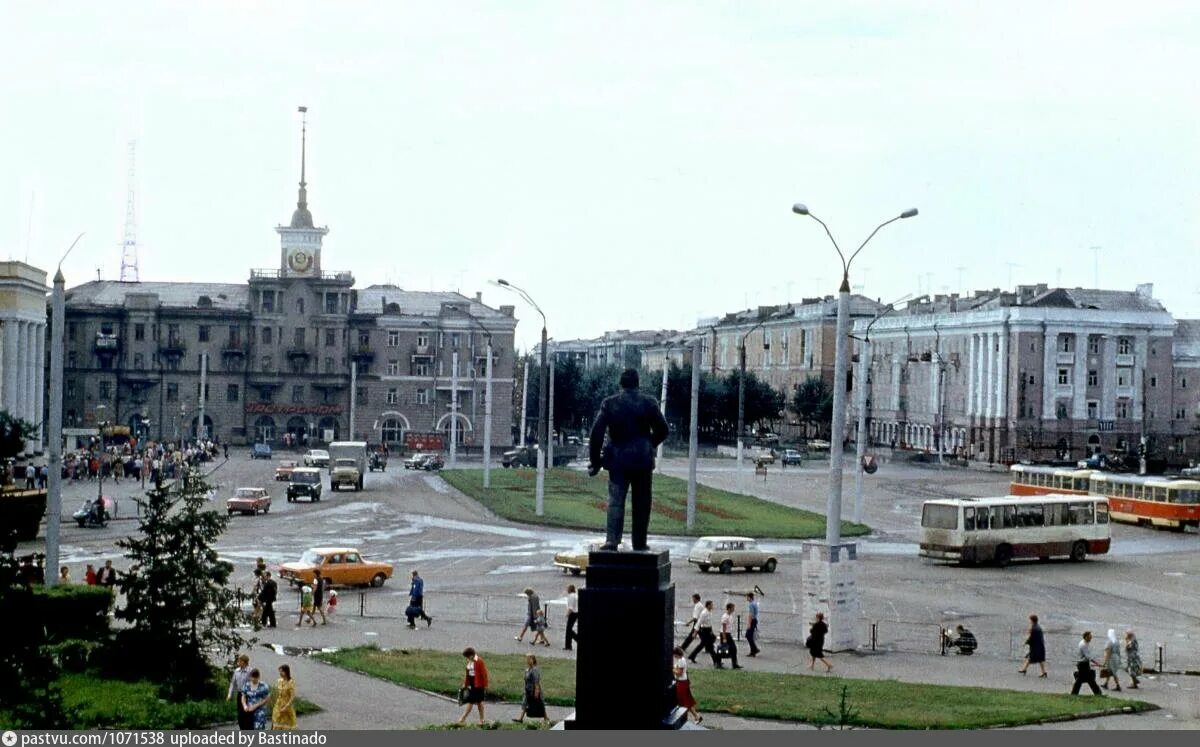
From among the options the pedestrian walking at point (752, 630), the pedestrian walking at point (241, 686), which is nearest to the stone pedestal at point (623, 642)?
the pedestrian walking at point (241, 686)

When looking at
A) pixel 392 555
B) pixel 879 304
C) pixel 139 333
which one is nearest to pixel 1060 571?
pixel 392 555

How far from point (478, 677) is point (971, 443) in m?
87.8

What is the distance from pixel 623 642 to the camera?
54.5ft

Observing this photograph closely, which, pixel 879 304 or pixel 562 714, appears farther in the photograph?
pixel 879 304

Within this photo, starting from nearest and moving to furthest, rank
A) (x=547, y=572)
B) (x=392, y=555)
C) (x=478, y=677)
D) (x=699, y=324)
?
1. (x=478, y=677)
2. (x=547, y=572)
3. (x=392, y=555)
4. (x=699, y=324)

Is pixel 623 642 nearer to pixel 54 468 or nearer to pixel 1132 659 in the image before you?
pixel 1132 659

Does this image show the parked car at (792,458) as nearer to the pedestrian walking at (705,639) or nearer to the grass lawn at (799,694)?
the pedestrian walking at (705,639)

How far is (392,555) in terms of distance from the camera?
143 ft

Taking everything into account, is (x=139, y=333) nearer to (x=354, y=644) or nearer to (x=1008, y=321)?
(x=1008, y=321)

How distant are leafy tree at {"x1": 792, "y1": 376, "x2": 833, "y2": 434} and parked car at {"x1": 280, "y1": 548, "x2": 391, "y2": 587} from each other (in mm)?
85251

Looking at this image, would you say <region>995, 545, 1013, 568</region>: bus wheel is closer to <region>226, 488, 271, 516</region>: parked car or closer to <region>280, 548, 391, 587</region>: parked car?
<region>280, 548, 391, 587</region>: parked car

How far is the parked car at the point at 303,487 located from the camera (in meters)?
62.6

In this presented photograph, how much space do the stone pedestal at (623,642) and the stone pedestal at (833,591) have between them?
12.0 meters

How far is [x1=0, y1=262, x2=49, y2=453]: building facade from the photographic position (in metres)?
72.9
